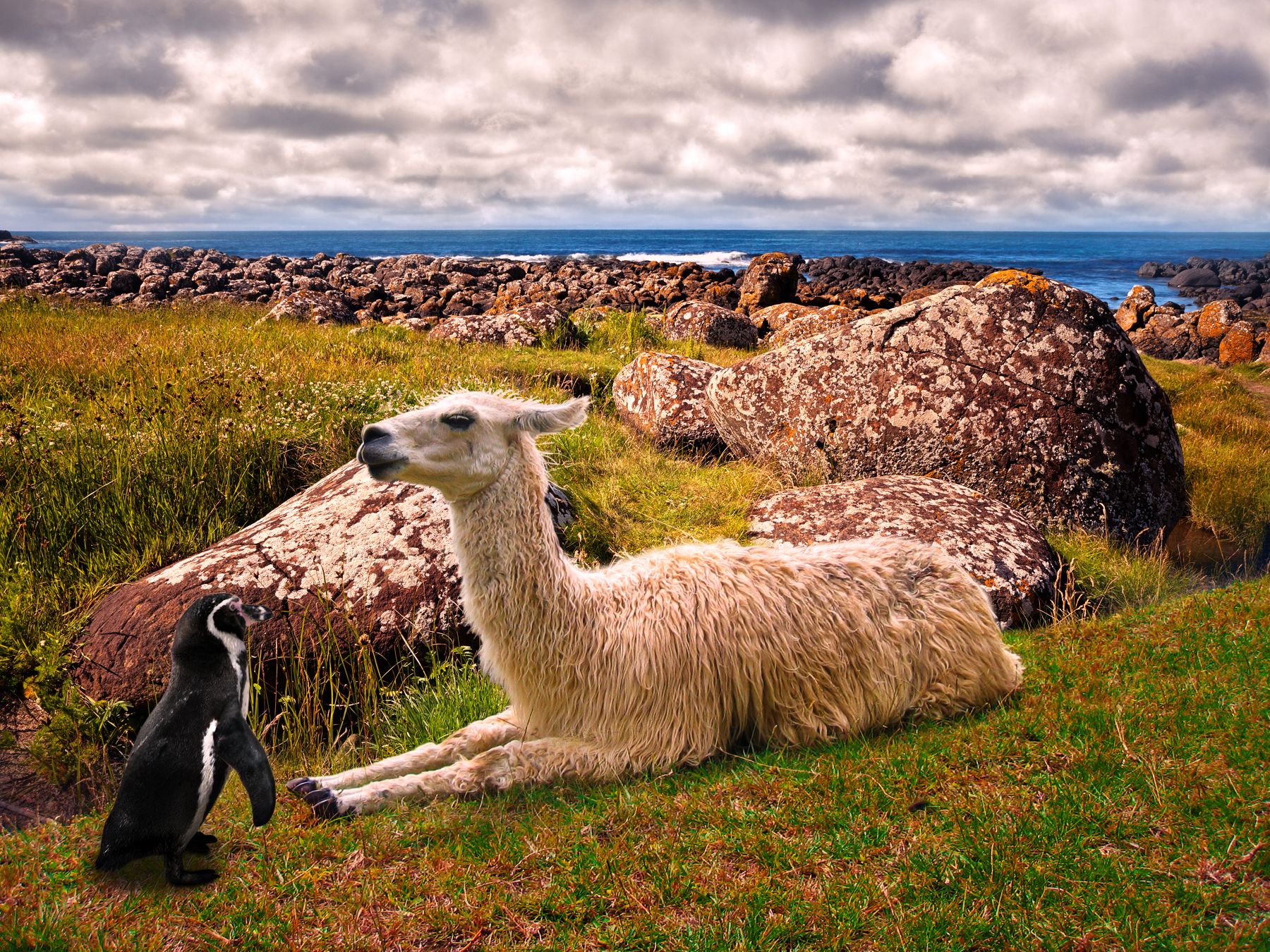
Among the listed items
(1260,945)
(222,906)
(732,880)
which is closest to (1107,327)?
(1260,945)

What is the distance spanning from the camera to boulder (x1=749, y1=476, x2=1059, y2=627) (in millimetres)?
5984

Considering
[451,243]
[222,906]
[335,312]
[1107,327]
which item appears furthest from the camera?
[451,243]

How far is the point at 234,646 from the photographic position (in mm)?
2619

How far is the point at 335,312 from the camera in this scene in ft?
60.4

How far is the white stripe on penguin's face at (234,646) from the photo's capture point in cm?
253

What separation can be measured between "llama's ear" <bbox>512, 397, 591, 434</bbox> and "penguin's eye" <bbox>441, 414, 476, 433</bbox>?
9.9 inches

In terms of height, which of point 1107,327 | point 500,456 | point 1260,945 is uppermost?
point 1107,327

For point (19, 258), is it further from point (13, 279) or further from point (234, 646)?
point (234, 646)

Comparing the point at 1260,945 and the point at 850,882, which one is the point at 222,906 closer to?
the point at 850,882

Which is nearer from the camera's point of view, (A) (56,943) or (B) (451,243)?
(A) (56,943)

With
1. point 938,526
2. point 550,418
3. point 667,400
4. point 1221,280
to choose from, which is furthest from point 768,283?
point 1221,280

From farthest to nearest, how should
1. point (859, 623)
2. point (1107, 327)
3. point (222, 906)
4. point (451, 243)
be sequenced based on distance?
point (451, 243) → point (1107, 327) → point (859, 623) → point (222, 906)

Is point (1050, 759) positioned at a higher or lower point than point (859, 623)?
lower

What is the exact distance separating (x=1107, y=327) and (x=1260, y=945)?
7.32 metres
